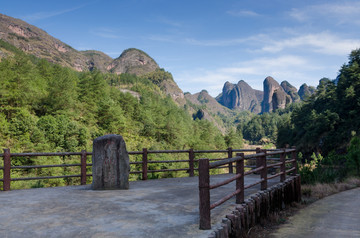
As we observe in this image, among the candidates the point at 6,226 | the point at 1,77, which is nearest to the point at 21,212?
the point at 6,226

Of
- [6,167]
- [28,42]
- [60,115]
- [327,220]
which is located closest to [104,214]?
[6,167]

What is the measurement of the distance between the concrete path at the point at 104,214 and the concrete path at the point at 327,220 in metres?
1.82

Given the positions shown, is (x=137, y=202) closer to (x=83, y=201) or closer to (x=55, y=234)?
(x=83, y=201)

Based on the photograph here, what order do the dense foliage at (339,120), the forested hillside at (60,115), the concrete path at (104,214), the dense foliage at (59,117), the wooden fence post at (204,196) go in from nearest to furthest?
the concrete path at (104,214) < the wooden fence post at (204,196) < the dense foliage at (59,117) < the forested hillside at (60,115) < the dense foliage at (339,120)

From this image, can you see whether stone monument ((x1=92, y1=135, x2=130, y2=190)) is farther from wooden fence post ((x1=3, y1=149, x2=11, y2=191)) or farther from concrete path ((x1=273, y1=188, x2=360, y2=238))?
concrete path ((x1=273, y1=188, x2=360, y2=238))

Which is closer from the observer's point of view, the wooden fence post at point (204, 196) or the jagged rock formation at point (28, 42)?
the wooden fence post at point (204, 196)

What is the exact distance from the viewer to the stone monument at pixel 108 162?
7.42m

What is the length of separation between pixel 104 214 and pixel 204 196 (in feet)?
5.92

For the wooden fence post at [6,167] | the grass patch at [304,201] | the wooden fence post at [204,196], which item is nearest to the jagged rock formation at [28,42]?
the wooden fence post at [6,167]

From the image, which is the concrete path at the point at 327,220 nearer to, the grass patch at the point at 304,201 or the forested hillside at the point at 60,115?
the grass patch at the point at 304,201

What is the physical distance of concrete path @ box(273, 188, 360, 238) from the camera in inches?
241

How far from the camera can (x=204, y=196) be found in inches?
160

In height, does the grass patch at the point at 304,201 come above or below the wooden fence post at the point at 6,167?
below

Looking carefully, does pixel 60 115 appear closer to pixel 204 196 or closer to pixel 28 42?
pixel 204 196
